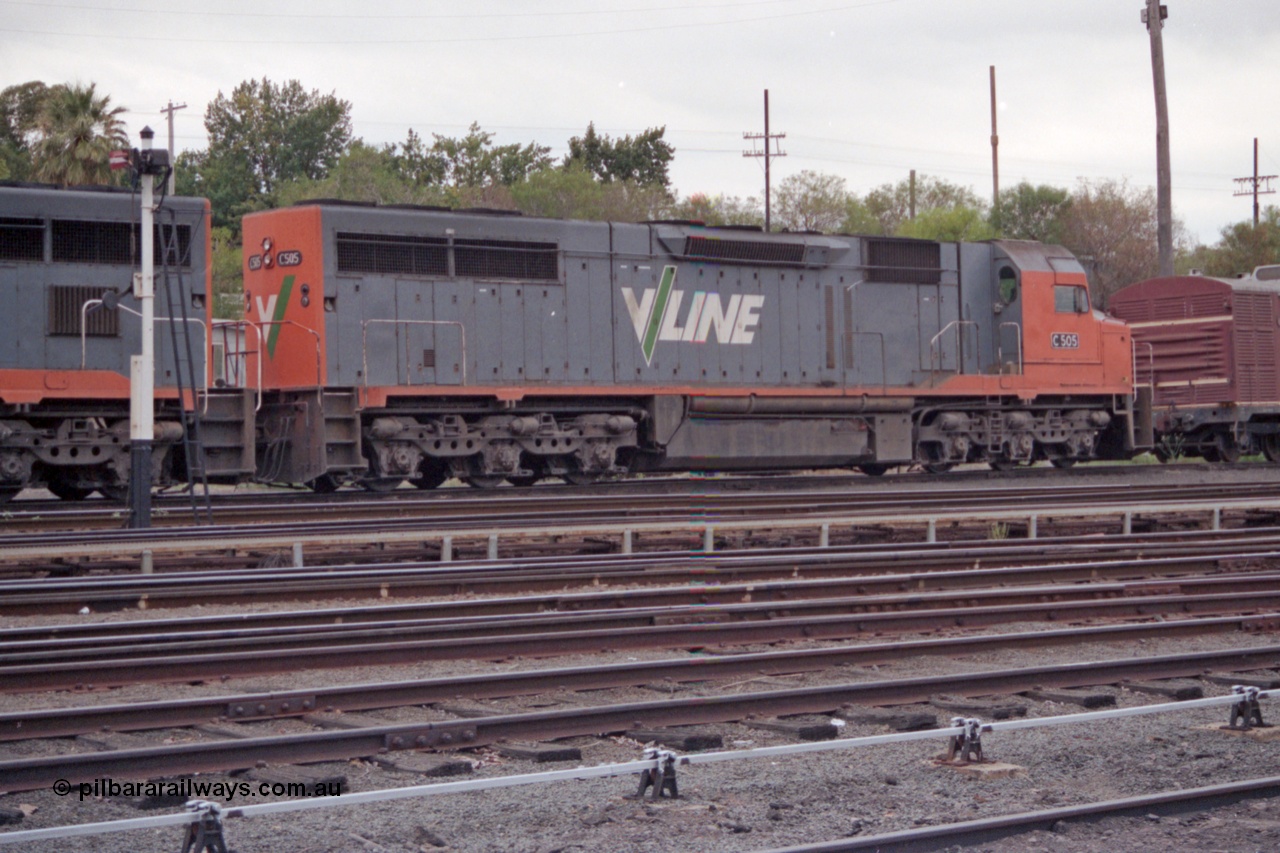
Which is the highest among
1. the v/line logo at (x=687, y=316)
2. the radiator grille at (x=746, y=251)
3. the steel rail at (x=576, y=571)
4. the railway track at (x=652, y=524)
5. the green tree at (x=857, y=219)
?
the green tree at (x=857, y=219)

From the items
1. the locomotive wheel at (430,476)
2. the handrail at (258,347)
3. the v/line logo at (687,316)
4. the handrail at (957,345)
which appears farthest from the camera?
the handrail at (957,345)

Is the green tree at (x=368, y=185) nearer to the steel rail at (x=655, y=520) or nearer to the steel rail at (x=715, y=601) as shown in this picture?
the steel rail at (x=655, y=520)

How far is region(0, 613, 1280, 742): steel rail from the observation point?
6109 millimetres

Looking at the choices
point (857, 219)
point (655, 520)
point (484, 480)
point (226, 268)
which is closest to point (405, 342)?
point (484, 480)

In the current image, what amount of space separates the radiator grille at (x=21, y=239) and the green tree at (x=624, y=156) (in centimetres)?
4510

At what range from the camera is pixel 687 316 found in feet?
61.8

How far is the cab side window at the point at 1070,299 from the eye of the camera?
21.7 m

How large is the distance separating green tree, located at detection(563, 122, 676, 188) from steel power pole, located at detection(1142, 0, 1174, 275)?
31443 mm

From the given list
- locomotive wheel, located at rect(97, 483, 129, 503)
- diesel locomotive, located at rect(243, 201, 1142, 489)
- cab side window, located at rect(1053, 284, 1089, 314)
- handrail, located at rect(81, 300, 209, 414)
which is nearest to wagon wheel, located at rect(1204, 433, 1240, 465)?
diesel locomotive, located at rect(243, 201, 1142, 489)

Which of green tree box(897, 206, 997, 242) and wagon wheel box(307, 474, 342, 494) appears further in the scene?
green tree box(897, 206, 997, 242)

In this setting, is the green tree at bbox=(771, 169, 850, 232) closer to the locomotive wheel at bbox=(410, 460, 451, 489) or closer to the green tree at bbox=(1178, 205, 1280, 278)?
the green tree at bbox=(1178, 205, 1280, 278)

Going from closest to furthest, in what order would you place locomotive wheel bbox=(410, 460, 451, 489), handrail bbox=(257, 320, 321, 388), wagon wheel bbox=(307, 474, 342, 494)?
handrail bbox=(257, 320, 321, 388) < wagon wheel bbox=(307, 474, 342, 494) < locomotive wheel bbox=(410, 460, 451, 489)

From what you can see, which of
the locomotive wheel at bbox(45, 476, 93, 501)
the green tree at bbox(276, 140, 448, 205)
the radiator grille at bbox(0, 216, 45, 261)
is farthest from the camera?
the green tree at bbox(276, 140, 448, 205)

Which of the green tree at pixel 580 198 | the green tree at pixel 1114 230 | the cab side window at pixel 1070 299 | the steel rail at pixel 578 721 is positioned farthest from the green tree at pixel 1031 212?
the steel rail at pixel 578 721
